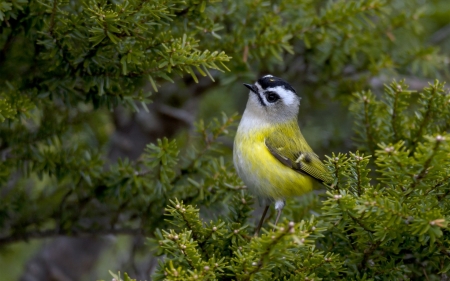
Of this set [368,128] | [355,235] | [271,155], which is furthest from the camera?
[271,155]

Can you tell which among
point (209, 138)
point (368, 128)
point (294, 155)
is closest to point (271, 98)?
point (294, 155)

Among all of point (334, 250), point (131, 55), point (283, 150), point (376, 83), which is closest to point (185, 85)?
point (283, 150)

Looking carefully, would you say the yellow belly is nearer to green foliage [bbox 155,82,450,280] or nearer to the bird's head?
the bird's head

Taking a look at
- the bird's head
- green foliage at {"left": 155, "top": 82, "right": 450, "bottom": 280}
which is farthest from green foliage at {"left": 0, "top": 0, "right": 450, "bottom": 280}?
the bird's head

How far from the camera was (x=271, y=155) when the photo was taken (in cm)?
295

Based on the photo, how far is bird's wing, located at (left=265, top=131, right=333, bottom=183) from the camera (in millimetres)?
2916

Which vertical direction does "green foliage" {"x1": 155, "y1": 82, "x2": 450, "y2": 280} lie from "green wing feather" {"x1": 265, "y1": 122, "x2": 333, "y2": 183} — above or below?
above

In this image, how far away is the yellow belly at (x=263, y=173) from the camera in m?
2.82

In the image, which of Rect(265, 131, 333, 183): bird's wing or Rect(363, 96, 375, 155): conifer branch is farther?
Rect(265, 131, 333, 183): bird's wing

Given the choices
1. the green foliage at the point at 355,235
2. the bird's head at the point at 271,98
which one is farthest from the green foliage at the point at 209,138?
the bird's head at the point at 271,98

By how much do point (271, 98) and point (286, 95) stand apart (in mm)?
98

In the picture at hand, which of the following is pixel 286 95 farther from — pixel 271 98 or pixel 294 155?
pixel 294 155

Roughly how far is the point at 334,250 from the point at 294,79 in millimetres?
1789

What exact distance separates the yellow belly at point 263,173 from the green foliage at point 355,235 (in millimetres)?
495
